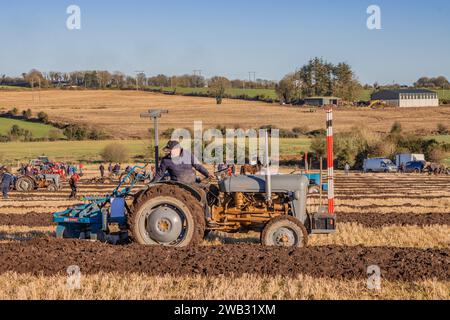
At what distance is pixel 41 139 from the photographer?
242 feet

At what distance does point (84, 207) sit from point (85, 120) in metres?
69.7

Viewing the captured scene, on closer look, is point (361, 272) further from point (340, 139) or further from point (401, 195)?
point (340, 139)

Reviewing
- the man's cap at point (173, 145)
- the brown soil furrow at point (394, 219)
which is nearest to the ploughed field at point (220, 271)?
the man's cap at point (173, 145)

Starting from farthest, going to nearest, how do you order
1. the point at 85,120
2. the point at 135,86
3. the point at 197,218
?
1. the point at 135,86
2. the point at 85,120
3. the point at 197,218

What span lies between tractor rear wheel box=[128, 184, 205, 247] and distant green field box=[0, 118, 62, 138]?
218 ft

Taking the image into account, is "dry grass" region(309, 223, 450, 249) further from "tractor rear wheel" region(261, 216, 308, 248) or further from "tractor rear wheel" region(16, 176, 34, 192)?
"tractor rear wheel" region(16, 176, 34, 192)

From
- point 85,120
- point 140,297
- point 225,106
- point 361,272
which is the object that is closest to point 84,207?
point 140,297

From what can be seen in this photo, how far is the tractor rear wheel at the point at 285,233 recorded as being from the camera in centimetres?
1080

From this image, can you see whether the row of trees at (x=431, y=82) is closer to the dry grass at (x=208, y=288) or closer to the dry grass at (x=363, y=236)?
the dry grass at (x=363, y=236)

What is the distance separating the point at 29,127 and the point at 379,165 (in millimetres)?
41803

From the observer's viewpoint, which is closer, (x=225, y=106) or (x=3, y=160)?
(x=3, y=160)

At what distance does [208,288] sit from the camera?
8312mm

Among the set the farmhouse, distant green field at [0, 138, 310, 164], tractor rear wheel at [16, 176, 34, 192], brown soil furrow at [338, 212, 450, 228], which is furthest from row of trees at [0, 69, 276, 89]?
brown soil furrow at [338, 212, 450, 228]

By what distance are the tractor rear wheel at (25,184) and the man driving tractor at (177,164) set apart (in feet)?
72.2
